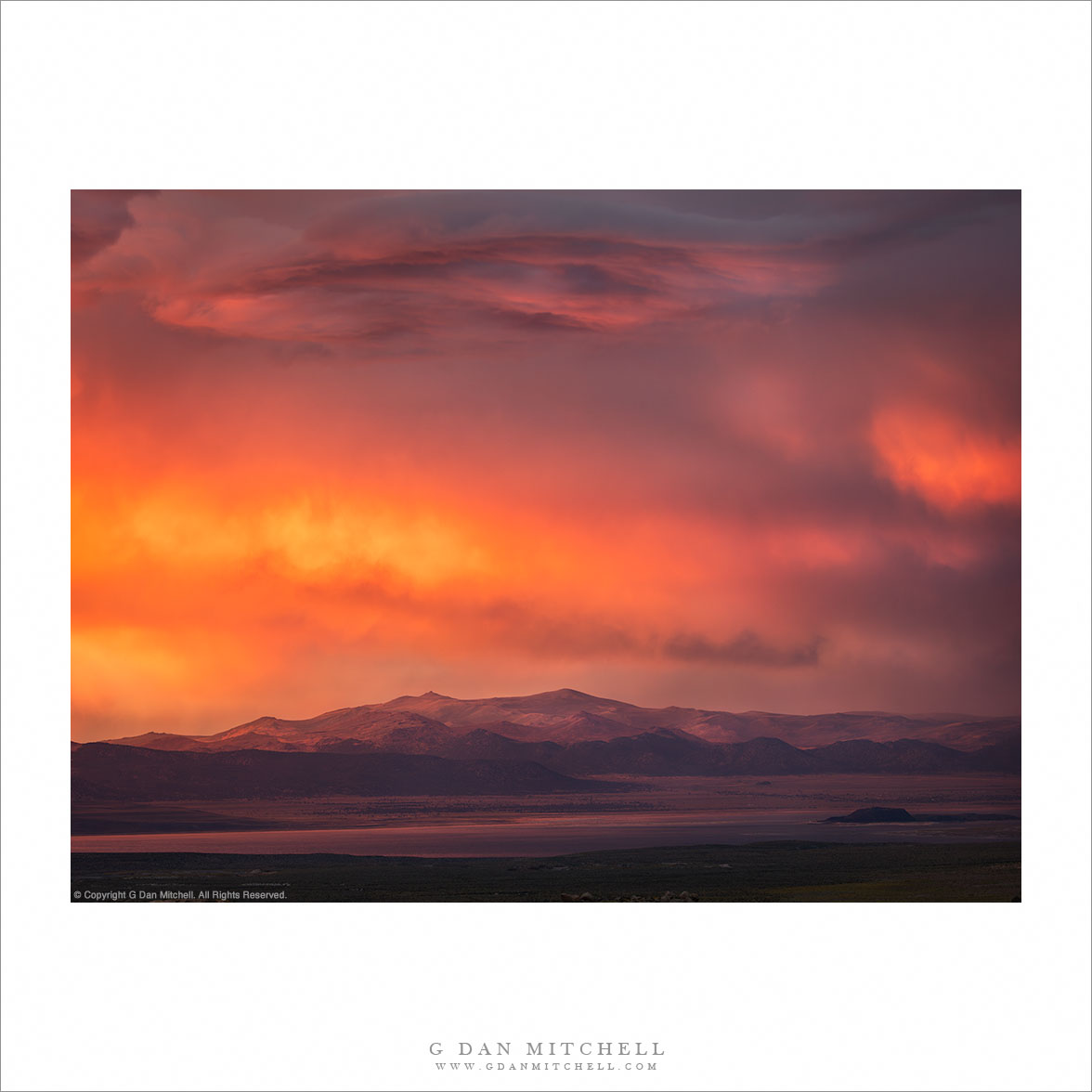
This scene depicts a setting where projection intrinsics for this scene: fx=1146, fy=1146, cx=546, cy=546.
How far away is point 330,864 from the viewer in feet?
27.9

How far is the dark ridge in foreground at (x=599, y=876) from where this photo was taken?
820cm

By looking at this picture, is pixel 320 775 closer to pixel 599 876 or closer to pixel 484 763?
pixel 484 763

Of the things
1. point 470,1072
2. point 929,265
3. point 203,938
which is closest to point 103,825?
point 203,938

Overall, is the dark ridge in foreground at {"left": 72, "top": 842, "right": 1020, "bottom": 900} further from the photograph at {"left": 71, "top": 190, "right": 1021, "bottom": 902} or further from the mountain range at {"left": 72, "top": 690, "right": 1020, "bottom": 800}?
the mountain range at {"left": 72, "top": 690, "right": 1020, "bottom": 800}

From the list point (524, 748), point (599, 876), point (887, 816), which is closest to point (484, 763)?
point (524, 748)

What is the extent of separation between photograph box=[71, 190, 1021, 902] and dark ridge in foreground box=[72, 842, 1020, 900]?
0.46 feet

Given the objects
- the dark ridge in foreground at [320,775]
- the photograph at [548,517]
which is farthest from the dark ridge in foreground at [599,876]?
the dark ridge in foreground at [320,775]

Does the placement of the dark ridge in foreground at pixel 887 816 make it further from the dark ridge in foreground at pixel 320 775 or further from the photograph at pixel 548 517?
the dark ridge in foreground at pixel 320 775

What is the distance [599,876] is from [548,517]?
2.73 metres

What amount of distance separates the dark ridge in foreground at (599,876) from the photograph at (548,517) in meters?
0.14

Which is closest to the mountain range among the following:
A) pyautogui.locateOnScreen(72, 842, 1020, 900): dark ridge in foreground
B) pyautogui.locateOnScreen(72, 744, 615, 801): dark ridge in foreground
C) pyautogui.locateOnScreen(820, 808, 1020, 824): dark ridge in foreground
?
pyautogui.locateOnScreen(72, 744, 615, 801): dark ridge in foreground

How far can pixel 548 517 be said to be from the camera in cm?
898

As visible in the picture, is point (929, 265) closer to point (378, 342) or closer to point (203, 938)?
point (378, 342)

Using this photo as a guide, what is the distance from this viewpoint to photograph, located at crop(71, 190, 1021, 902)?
8.73m
